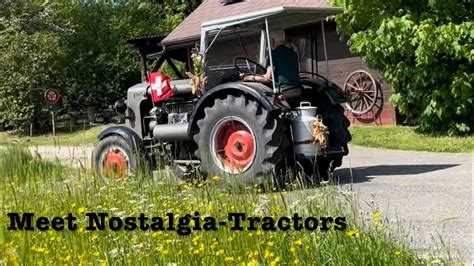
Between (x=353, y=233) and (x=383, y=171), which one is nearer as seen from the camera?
(x=353, y=233)

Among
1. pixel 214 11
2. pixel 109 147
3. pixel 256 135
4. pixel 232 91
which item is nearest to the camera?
pixel 256 135

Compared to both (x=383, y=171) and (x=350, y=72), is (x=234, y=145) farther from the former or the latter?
(x=350, y=72)

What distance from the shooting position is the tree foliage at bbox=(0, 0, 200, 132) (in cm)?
2380

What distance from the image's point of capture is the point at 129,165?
852cm

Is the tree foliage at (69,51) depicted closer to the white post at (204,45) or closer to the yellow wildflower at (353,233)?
the white post at (204,45)

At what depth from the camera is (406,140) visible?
12.8 m

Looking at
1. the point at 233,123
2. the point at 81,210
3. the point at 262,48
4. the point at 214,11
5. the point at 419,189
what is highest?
the point at 214,11

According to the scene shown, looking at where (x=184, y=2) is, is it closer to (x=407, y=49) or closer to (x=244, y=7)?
(x=244, y=7)

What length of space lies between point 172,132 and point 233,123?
101cm

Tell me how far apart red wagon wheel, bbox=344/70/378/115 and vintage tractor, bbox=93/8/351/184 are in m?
7.73

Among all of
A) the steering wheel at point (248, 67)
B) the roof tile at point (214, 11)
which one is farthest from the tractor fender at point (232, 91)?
the roof tile at point (214, 11)

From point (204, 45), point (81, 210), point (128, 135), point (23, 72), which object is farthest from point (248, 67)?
point (23, 72)

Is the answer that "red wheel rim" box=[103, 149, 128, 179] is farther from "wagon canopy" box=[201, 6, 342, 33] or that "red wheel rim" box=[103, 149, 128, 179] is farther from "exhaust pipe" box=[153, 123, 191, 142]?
"wagon canopy" box=[201, 6, 342, 33]

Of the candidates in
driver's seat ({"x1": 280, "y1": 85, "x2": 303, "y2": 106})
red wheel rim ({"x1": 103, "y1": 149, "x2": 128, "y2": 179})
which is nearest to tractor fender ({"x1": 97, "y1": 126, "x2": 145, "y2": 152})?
red wheel rim ({"x1": 103, "y1": 149, "x2": 128, "y2": 179})
